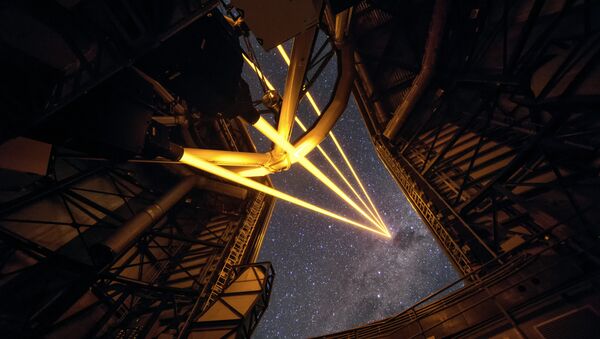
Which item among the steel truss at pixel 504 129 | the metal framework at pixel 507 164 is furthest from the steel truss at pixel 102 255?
the steel truss at pixel 504 129

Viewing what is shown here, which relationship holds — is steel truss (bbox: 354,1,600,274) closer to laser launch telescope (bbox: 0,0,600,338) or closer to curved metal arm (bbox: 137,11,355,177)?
laser launch telescope (bbox: 0,0,600,338)

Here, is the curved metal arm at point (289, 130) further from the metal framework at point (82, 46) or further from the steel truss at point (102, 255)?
the steel truss at point (102, 255)

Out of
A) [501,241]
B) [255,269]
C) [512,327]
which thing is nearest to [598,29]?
[501,241]

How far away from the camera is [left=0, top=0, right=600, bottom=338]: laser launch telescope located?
3.20m

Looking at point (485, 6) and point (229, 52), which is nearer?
point (229, 52)

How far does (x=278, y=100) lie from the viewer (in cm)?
622

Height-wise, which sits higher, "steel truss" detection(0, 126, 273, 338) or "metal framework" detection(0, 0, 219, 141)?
"metal framework" detection(0, 0, 219, 141)

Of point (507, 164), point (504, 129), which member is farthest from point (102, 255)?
point (504, 129)

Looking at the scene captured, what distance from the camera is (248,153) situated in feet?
19.2

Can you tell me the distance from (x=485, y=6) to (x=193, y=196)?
13.6 metres

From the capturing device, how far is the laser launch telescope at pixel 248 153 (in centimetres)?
320

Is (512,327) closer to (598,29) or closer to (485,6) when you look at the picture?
(598,29)

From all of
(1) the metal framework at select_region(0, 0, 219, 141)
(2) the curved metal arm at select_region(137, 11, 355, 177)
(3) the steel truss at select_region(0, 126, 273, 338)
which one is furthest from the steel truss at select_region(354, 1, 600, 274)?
(3) the steel truss at select_region(0, 126, 273, 338)

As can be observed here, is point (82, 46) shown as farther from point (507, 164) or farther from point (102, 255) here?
point (507, 164)
